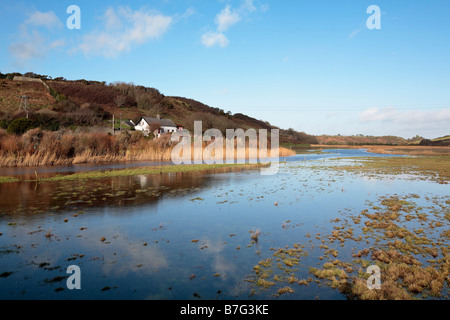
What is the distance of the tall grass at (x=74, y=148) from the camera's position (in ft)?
95.6

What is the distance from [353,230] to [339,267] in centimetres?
347

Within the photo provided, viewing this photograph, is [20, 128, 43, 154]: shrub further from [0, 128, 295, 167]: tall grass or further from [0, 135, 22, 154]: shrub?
[0, 135, 22, 154]: shrub

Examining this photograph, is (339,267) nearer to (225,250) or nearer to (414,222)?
(225,250)

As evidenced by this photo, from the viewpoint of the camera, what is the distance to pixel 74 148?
1342 inches

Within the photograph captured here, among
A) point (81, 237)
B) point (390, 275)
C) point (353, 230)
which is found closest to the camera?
point (390, 275)

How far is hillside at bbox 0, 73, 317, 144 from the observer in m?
57.5

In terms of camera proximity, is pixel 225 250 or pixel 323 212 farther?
pixel 323 212

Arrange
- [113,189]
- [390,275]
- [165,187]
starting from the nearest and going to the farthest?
[390,275]
[113,189]
[165,187]

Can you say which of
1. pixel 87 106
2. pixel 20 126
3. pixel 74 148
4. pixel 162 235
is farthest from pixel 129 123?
pixel 162 235

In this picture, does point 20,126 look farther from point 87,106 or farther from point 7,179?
point 87,106

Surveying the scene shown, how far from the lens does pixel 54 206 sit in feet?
44.2

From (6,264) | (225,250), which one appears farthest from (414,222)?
(6,264)

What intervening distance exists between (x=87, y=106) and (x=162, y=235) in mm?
71094
